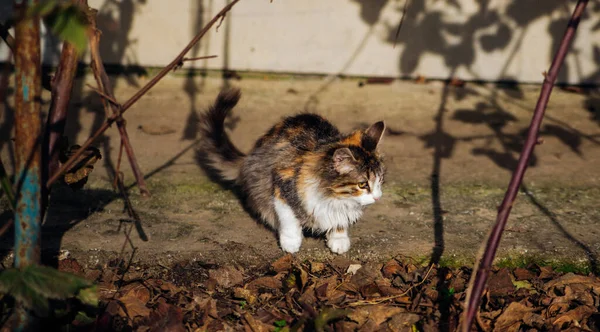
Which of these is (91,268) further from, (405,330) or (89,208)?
(405,330)

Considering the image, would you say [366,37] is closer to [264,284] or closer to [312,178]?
[312,178]

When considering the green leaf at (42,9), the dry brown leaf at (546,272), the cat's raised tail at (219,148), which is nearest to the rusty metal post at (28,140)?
the green leaf at (42,9)

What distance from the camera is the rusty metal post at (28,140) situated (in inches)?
91.6

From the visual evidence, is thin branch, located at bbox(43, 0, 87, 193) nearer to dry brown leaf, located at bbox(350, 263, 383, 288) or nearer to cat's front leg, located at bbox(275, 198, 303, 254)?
cat's front leg, located at bbox(275, 198, 303, 254)

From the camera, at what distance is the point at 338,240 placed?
363cm

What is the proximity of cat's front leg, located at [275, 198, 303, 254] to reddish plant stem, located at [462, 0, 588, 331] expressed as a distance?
1304mm

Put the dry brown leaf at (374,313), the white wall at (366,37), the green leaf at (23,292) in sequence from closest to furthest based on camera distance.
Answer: the green leaf at (23,292)
the dry brown leaf at (374,313)
the white wall at (366,37)

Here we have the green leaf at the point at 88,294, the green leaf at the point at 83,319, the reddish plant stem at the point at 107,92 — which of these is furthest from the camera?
the green leaf at the point at 83,319

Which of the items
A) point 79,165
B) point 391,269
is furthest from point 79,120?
point 391,269

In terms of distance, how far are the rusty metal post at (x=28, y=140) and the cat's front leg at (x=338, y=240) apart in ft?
5.08

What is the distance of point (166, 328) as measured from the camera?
9.88 ft

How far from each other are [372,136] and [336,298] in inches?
34.5

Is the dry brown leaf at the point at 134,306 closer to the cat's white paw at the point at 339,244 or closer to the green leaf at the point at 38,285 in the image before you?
the green leaf at the point at 38,285

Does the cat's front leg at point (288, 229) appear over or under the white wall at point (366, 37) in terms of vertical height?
under
